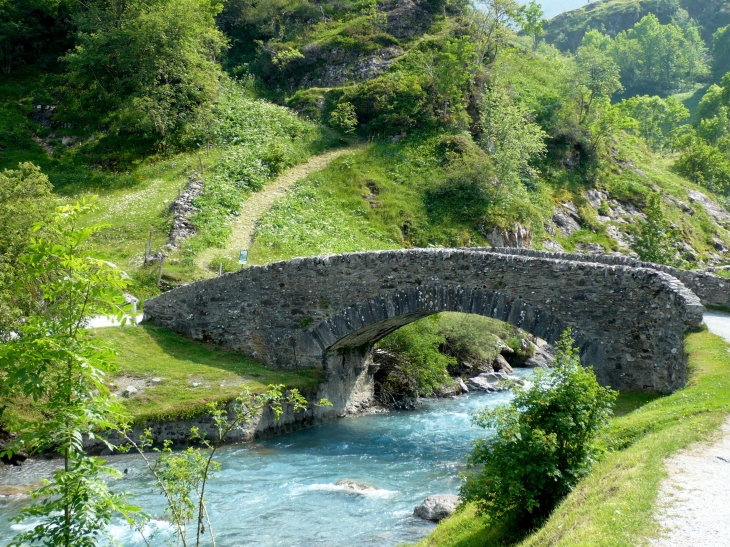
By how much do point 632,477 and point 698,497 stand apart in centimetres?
91

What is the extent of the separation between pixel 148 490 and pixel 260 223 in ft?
Answer: 78.0

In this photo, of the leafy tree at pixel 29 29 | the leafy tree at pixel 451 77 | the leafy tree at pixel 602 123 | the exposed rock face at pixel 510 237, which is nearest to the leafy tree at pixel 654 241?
the exposed rock face at pixel 510 237

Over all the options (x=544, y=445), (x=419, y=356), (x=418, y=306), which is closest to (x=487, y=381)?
(x=419, y=356)

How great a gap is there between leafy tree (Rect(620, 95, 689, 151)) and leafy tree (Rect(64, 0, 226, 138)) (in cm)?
6661

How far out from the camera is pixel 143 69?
4659 cm

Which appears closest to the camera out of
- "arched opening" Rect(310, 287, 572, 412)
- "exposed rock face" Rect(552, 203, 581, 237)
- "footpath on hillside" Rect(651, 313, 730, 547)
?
"footpath on hillside" Rect(651, 313, 730, 547)

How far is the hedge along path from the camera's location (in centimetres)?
3553

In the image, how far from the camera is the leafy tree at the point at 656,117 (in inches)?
3784

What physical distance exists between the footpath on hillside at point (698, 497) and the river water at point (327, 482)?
641cm

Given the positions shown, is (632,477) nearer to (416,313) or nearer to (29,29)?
(416,313)

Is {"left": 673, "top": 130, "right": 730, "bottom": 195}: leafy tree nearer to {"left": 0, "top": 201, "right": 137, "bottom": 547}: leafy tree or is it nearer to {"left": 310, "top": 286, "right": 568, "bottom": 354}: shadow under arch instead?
{"left": 310, "top": 286, "right": 568, "bottom": 354}: shadow under arch

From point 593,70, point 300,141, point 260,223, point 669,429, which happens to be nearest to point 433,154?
point 300,141

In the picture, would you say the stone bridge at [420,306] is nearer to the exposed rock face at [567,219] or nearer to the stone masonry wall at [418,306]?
the stone masonry wall at [418,306]

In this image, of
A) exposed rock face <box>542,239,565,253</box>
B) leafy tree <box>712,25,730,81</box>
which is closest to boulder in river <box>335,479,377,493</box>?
exposed rock face <box>542,239,565,253</box>
